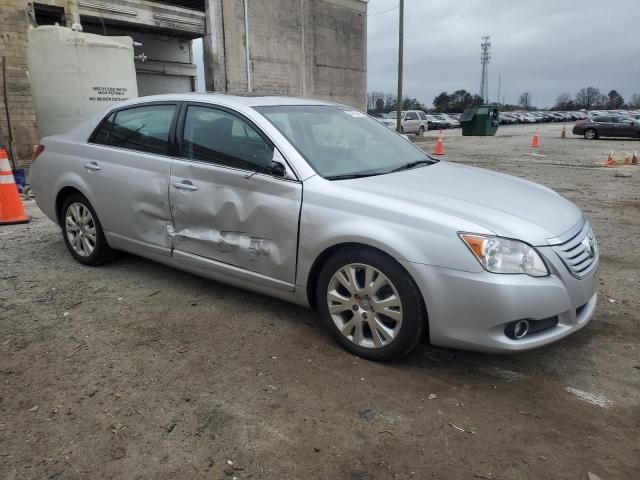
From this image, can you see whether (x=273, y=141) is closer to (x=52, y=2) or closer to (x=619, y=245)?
(x=619, y=245)

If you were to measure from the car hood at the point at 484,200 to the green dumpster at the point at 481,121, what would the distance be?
29956 mm

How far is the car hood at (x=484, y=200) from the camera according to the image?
112 inches

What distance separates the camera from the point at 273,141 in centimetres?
345

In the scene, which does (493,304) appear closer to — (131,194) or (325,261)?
(325,261)

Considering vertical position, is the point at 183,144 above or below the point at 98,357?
above

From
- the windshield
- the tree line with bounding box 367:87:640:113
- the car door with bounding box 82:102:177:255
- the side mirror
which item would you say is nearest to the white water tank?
the car door with bounding box 82:102:177:255

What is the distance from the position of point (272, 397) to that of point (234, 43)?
23890 millimetres

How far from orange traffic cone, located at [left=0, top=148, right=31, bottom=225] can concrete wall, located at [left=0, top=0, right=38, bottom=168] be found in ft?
23.3

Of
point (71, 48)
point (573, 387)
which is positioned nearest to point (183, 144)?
point (573, 387)

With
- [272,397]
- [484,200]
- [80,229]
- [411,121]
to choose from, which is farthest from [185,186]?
[411,121]

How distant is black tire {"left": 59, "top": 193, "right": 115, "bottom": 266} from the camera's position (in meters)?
4.59

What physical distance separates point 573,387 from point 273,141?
236 centimetres

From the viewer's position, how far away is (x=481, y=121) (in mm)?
31734

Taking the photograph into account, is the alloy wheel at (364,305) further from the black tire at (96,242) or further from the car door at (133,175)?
the black tire at (96,242)
